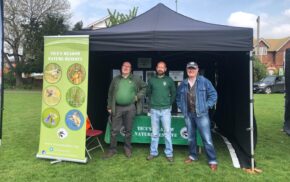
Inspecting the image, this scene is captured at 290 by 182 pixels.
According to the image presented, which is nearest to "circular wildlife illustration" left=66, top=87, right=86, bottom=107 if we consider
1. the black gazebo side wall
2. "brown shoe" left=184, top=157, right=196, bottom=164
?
"brown shoe" left=184, top=157, right=196, bottom=164

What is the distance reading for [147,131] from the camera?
593cm

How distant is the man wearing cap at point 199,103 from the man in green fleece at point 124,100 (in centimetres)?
83

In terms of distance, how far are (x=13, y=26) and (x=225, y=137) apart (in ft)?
94.7

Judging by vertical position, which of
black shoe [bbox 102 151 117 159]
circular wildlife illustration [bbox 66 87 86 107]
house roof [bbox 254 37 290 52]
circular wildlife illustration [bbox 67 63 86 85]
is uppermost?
house roof [bbox 254 37 290 52]

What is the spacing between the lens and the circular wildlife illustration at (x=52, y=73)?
16.9ft

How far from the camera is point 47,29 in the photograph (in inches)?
1211

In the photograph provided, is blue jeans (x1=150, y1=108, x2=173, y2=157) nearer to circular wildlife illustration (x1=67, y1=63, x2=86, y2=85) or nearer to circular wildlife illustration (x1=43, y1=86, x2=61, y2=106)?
circular wildlife illustration (x1=67, y1=63, x2=86, y2=85)

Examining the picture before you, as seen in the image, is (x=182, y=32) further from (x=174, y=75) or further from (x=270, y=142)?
(x=270, y=142)

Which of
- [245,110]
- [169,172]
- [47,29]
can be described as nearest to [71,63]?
[169,172]

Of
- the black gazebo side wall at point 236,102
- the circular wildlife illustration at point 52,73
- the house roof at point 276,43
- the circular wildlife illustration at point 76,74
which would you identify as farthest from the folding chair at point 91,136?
the house roof at point 276,43

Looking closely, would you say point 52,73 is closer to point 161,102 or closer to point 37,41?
point 161,102

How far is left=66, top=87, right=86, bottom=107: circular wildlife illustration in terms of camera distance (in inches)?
199

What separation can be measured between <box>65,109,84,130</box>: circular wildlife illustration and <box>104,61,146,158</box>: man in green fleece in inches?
22.9

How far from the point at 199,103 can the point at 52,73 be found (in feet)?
7.88
